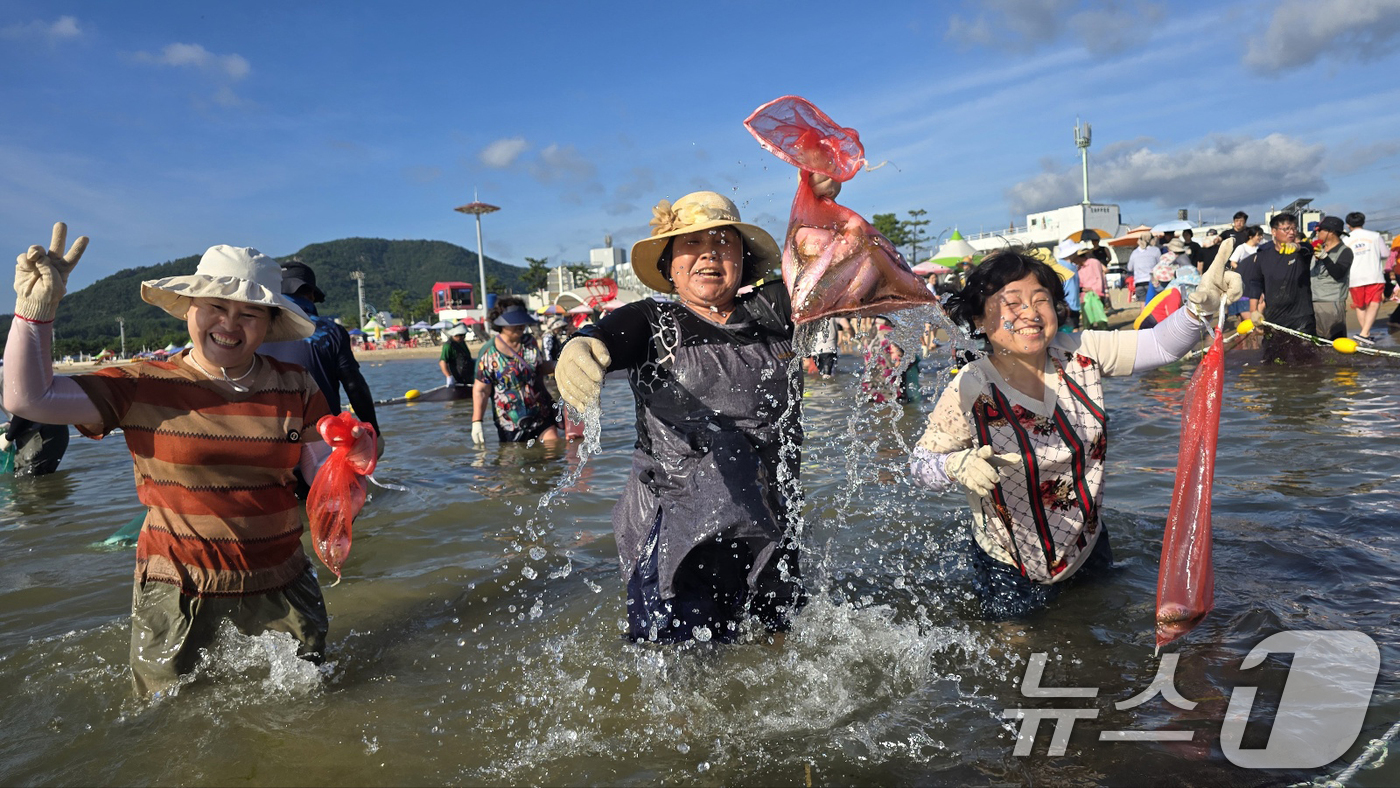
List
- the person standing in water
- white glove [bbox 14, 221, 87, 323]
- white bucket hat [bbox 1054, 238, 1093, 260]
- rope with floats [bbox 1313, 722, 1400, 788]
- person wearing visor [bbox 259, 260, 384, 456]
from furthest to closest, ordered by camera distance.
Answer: the person standing in water, white bucket hat [bbox 1054, 238, 1093, 260], person wearing visor [bbox 259, 260, 384, 456], white glove [bbox 14, 221, 87, 323], rope with floats [bbox 1313, 722, 1400, 788]

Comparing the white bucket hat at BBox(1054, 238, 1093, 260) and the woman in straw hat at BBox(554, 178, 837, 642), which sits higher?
the white bucket hat at BBox(1054, 238, 1093, 260)

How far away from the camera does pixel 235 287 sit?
272 cm

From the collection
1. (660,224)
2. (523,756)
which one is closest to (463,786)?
(523,756)

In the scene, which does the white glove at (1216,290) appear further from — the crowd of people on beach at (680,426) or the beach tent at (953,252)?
Answer: the beach tent at (953,252)

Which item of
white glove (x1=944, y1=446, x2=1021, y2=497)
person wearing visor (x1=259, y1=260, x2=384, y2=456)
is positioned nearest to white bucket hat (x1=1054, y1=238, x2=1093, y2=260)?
white glove (x1=944, y1=446, x2=1021, y2=497)

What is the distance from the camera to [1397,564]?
3652 mm

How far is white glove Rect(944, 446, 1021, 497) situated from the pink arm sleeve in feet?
9.66

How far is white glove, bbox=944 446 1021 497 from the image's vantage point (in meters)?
2.97

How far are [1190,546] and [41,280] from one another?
385 centimetres

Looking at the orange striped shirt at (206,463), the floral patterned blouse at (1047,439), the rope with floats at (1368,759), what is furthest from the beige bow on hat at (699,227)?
the rope with floats at (1368,759)

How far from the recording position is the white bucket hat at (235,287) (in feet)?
8.78

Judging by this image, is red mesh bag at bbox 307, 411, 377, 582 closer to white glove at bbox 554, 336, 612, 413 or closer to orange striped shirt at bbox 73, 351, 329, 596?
orange striped shirt at bbox 73, 351, 329, 596

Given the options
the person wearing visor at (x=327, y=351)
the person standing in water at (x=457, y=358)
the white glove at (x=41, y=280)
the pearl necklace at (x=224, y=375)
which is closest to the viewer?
the white glove at (x=41, y=280)

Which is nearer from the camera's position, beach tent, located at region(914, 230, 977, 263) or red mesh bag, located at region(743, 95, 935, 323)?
red mesh bag, located at region(743, 95, 935, 323)
